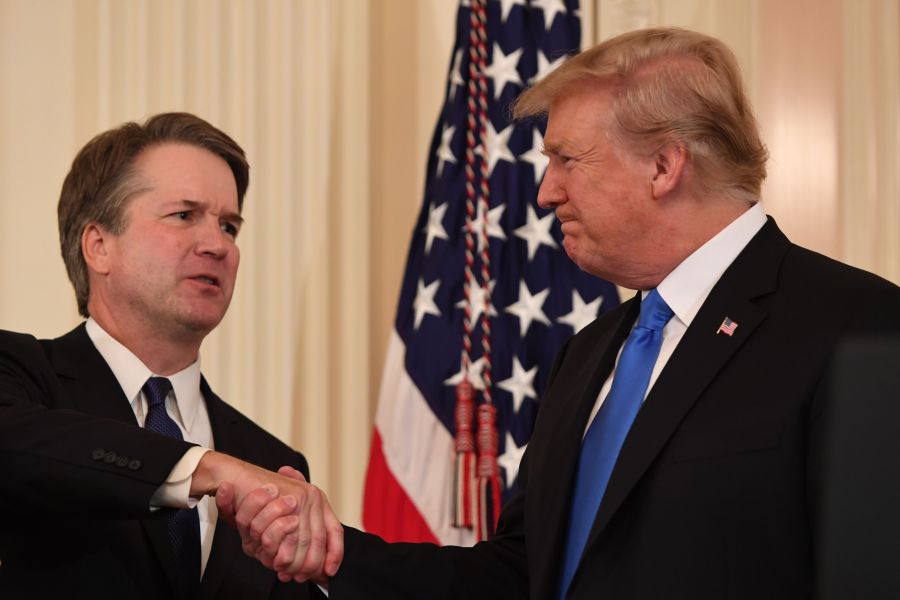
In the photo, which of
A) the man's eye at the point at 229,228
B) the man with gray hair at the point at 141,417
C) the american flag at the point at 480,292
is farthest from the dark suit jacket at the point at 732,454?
the american flag at the point at 480,292

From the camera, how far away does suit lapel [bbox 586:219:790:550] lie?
2.03 meters

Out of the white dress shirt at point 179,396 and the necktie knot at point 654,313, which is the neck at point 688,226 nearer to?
the necktie knot at point 654,313

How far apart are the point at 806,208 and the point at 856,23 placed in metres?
0.70

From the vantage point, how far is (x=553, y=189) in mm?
2475

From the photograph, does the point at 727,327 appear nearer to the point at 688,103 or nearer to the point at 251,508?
the point at 688,103

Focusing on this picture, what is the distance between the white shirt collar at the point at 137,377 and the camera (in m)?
2.61

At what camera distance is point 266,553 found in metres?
2.37

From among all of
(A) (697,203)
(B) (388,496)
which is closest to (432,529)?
(B) (388,496)

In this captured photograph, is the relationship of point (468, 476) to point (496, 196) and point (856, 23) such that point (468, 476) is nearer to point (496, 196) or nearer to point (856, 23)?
point (496, 196)

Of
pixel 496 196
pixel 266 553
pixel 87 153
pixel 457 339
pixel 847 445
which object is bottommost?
pixel 266 553

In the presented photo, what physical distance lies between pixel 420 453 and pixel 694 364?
2.20 m

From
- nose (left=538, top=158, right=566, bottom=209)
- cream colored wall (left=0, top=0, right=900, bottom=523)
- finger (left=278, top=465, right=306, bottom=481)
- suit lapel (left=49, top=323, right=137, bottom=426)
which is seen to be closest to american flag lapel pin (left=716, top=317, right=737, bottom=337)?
nose (left=538, top=158, right=566, bottom=209)

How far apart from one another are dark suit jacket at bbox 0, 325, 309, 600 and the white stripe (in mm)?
1557

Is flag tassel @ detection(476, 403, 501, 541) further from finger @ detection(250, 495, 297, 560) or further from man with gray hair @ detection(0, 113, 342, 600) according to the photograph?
finger @ detection(250, 495, 297, 560)
